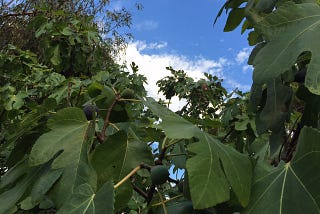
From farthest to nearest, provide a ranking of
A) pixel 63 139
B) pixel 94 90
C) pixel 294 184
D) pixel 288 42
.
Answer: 1. pixel 94 90
2. pixel 63 139
3. pixel 288 42
4. pixel 294 184

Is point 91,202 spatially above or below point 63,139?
below

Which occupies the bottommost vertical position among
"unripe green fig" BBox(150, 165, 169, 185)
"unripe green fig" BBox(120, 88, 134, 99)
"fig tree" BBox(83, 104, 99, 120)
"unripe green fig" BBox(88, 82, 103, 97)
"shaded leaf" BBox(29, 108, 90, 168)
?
"unripe green fig" BBox(150, 165, 169, 185)

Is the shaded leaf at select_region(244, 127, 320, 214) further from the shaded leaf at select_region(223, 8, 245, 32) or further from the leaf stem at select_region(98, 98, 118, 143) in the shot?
the shaded leaf at select_region(223, 8, 245, 32)

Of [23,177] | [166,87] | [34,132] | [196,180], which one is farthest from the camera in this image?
[166,87]

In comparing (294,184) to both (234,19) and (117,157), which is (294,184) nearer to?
(117,157)

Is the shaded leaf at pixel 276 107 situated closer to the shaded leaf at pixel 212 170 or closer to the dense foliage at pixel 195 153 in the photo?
the dense foliage at pixel 195 153

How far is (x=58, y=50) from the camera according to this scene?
10.8 feet

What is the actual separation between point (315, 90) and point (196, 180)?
0.82ft

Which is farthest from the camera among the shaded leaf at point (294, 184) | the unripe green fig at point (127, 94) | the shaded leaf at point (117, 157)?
the unripe green fig at point (127, 94)

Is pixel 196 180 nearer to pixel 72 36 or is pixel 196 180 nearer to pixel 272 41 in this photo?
pixel 272 41

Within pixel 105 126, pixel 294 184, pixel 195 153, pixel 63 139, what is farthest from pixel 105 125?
pixel 294 184

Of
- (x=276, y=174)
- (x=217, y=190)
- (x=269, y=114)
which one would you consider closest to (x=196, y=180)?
(x=217, y=190)

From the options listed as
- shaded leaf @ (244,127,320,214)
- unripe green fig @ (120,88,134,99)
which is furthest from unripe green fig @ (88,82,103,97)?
shaded leaf @ (244,127,320,214)

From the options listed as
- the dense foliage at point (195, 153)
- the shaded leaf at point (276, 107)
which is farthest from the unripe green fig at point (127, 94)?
the shaded leaf at point (276, 107)
